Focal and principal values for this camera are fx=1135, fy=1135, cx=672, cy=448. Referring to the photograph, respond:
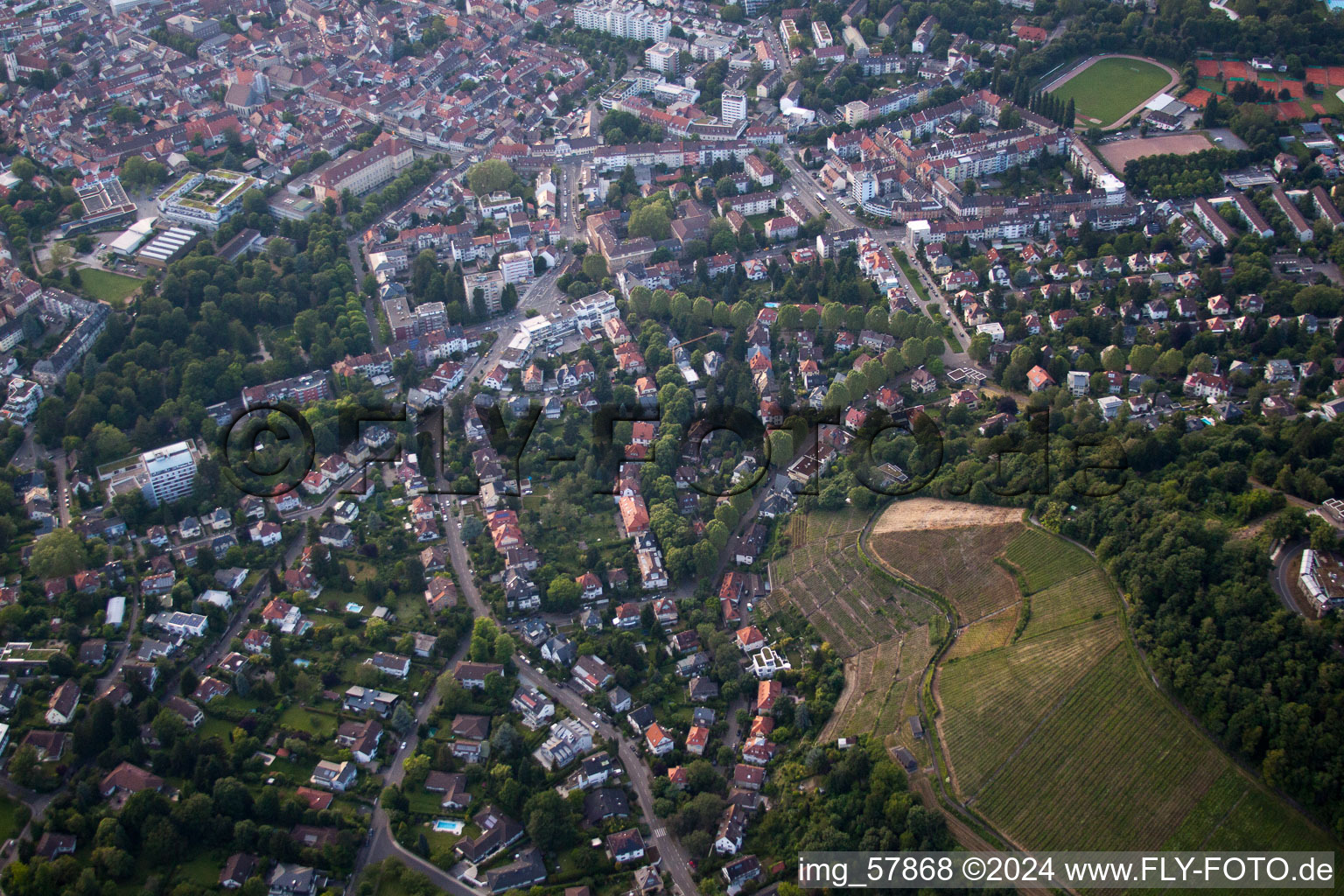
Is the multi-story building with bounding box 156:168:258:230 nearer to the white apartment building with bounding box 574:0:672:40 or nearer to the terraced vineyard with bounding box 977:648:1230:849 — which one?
the white apartment building with bounding box 574:0:672:40

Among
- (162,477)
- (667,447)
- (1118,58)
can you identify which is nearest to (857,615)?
(667,447)

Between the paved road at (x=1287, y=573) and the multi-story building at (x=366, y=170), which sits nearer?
the paved road at (x=1287, y=573)

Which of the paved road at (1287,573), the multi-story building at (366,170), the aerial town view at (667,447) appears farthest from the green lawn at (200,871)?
the multi-story building at (366,170)

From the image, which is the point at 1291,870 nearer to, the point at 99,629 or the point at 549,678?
the point at 549,678

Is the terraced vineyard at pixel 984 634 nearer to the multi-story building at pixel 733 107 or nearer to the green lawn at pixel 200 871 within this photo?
the green lawn at pixel 200 871

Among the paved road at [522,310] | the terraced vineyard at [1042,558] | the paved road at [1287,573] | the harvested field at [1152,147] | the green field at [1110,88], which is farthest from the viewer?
the green field at [1110,88]

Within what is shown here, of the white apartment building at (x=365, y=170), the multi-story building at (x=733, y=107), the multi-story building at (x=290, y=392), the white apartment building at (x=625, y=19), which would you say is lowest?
the multi-story building at (x=290, y=392)
